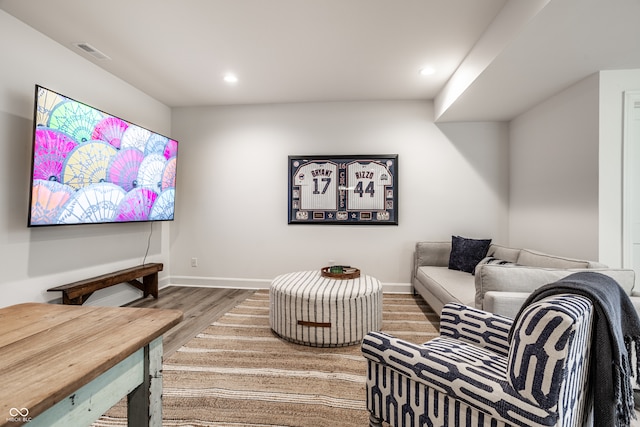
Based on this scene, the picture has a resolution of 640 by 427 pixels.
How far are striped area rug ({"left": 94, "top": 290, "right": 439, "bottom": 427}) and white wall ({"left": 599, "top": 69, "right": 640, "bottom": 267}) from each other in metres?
1.54

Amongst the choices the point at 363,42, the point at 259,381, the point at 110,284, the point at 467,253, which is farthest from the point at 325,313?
the point at 363,42

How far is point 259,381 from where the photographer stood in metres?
1.87

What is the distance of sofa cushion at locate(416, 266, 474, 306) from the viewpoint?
234 centimetres

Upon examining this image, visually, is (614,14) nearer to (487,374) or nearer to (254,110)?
(487,374)

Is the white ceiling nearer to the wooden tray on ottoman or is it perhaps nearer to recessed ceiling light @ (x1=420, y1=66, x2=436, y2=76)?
recessed ceiling light @ (x1=420, y1=66, x2=436, y2=76)

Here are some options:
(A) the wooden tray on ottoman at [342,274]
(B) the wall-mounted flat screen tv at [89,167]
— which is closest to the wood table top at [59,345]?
(B) the wall-mounted flat screen tv at [89,167]

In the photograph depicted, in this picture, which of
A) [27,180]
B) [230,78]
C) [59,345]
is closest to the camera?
[59,345]

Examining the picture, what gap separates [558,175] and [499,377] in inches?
105

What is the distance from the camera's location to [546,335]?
2.80 feet

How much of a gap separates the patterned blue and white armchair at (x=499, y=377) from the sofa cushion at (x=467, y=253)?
6.68 ft

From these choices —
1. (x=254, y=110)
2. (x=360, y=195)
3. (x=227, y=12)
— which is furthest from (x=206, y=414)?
(x=254, y=110)

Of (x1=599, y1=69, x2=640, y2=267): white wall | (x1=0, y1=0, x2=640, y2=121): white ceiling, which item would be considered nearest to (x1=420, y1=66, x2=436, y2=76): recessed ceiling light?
(x1=0, y1=0, x2=640, y2=121): white ceiling

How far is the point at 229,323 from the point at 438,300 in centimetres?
200

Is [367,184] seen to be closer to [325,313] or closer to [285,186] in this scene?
[285,186]
